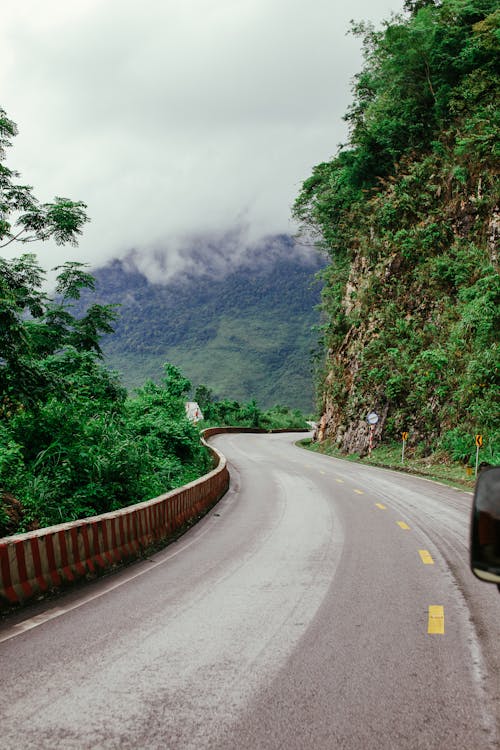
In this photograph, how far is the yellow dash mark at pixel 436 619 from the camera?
17.4 feet

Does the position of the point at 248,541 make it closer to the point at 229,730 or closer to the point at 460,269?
the point at 229,730

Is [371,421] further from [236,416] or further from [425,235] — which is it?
[236,416]

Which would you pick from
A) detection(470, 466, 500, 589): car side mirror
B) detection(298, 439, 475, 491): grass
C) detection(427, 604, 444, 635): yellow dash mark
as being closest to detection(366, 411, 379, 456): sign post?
detection(298, 439, 475, 491): grass

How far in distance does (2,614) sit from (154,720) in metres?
2.97

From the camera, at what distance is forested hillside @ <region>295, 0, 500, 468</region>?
87.3ft

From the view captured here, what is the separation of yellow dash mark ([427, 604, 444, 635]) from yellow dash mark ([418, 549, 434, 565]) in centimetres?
222

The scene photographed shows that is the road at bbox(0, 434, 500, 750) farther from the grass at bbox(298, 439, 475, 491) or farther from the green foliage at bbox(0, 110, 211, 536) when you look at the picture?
the grass at bbox(298, 439, 475, 491)

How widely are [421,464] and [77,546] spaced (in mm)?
22331

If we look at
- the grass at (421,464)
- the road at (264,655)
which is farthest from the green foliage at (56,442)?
the grass at (421,464)

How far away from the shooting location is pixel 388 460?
3047 centimetres

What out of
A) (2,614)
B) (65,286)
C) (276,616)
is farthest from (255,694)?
(65,286)

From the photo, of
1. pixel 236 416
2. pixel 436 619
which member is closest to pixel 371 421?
pixel 436 619

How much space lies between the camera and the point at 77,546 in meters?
7.38

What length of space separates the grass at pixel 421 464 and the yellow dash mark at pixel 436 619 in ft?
48.0
